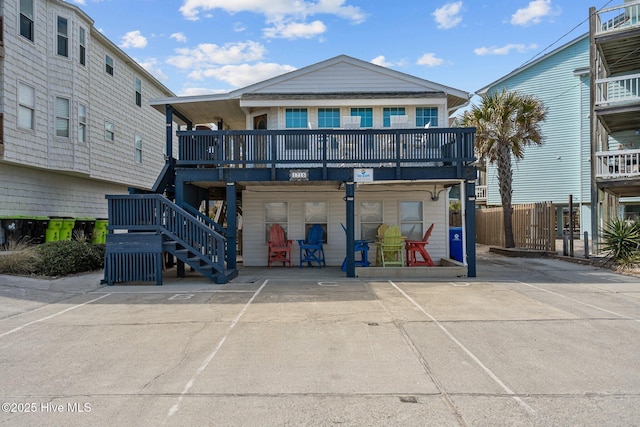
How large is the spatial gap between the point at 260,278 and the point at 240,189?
4281mm

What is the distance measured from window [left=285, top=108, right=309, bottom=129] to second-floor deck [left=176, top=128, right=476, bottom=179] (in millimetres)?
2138

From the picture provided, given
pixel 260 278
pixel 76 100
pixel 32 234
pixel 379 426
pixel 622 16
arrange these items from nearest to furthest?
pixel 379 426
pixel 260 278
pixel 32 234
pixel 76 100
pixel 622 16

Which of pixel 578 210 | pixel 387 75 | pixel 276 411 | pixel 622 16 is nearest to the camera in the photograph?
pixel 276 411

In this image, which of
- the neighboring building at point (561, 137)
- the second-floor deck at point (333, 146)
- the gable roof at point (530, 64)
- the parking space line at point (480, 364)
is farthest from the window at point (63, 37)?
the neighboring building at point (561, 137)

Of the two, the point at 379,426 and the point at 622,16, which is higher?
the point at 622,16

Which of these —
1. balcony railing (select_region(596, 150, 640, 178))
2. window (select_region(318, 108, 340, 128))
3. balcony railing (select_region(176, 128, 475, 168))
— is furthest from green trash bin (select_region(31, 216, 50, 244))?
balcony railing (select_region(596, 150, 640, 178))

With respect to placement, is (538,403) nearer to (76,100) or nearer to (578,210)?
(76,100)

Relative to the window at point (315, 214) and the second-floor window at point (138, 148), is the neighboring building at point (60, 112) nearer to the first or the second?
the second-floor window at point (138, 148)

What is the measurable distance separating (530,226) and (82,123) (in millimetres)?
18452

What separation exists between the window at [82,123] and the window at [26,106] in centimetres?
190

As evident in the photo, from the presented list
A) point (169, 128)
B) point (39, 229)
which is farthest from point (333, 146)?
point (39, 229)

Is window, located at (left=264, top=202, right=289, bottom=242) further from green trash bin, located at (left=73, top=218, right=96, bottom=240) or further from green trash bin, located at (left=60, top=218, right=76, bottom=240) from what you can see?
green trash bin, located at (left=73, top=218, right=96, bottom=240)

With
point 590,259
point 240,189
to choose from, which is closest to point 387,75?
point 240,189

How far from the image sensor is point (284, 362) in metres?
4.91
